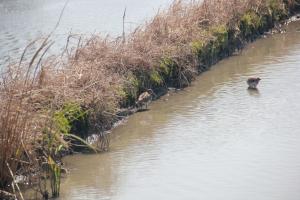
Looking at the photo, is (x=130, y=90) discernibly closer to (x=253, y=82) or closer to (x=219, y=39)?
(x=253, y=82)

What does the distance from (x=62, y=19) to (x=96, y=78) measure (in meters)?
11.3

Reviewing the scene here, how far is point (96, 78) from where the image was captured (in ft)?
35.2

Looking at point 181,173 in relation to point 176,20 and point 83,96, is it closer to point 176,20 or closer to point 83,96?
point 83,96

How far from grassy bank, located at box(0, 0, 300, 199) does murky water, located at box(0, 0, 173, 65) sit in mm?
2070

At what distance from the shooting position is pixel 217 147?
966cm

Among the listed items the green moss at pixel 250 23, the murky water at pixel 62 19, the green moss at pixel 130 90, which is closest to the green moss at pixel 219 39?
the green moss at pixel 250 23

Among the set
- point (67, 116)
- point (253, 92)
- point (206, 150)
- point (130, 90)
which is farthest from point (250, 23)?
point (67, 116)

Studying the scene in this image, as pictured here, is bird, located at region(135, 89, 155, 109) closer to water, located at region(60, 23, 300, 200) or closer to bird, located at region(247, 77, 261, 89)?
water, located at region(60, 23, 300, 200)

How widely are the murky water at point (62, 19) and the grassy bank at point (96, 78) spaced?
2.07m

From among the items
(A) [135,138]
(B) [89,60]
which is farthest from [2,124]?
(B) [89,60]

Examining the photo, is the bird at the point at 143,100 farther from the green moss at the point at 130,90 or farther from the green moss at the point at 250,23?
the green moss at the point at 250,23

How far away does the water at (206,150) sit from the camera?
830 centimetres

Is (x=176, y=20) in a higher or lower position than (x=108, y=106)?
higher

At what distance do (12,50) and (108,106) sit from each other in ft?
22.2
